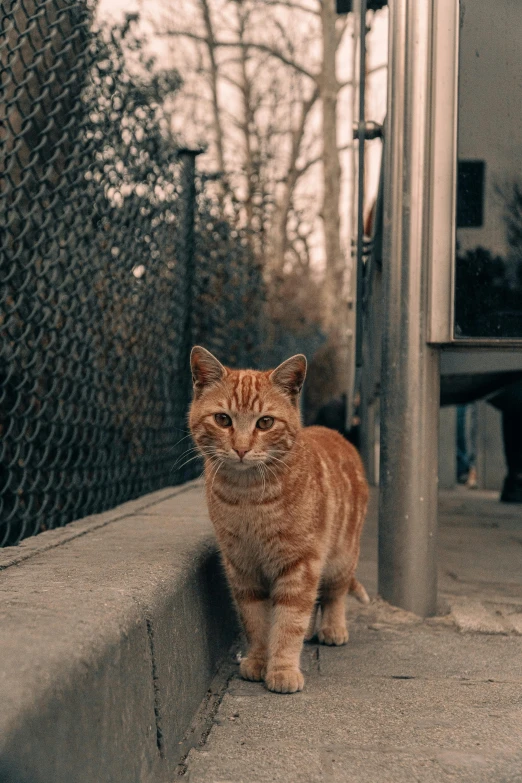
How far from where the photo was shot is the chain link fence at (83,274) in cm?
285

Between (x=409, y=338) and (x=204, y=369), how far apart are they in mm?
769

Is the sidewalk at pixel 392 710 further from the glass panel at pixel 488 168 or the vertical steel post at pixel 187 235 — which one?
the vertical steel post at pixel 187 235

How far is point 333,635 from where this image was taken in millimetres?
2877

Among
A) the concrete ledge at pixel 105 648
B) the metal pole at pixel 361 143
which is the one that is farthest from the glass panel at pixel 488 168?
the concrete ledge at pixel 105 648

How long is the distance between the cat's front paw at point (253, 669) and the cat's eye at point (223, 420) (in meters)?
0.76

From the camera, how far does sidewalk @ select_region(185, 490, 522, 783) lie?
1825 millimetres

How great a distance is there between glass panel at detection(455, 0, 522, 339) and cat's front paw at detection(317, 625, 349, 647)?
1.14 meters

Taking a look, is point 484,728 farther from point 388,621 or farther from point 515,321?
point 515,321

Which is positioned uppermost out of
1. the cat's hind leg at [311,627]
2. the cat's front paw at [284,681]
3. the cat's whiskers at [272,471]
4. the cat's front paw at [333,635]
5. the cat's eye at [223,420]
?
the cat's eye at [223,420]

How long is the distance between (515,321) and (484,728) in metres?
1.49

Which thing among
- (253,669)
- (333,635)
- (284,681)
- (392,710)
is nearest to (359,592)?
(333,635)

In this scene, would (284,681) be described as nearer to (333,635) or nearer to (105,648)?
(333,635)

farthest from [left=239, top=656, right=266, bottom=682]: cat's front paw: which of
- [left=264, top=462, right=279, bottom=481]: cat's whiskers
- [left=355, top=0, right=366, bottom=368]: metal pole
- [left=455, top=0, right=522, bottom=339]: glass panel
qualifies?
[left=355, top=0, right=366, bottom=368]: metal pole

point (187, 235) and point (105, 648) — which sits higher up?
point (187, 235)
